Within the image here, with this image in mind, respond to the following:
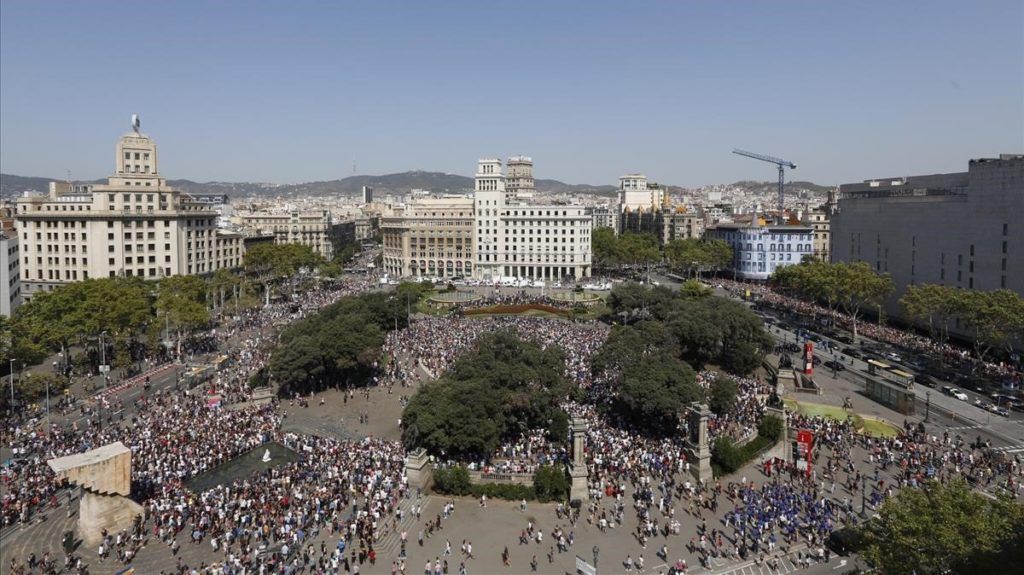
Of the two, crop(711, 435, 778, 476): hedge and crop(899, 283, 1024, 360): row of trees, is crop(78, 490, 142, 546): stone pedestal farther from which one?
crop(899, 283, 1024, 360): row of trees

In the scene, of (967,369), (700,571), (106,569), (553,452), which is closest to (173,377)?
(106,569)

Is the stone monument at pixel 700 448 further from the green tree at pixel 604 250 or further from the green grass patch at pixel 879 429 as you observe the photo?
the green tree at pixel 604 250

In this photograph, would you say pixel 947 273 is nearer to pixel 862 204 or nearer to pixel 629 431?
pixel 862 204

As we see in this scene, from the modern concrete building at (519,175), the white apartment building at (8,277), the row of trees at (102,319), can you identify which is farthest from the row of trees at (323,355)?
the modern concrete building at (519,175)

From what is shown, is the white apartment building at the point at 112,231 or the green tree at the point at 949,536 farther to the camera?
the white apartment building at the point at 112,231

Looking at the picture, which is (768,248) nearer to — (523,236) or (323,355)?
(523,236)

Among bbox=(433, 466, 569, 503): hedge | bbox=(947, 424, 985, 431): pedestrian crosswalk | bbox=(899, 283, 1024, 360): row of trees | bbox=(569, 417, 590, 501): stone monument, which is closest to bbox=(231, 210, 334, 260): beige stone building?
bbox=(899, 283, 1024, 360): row of trees

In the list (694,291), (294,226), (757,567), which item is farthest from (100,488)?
(294,226)
